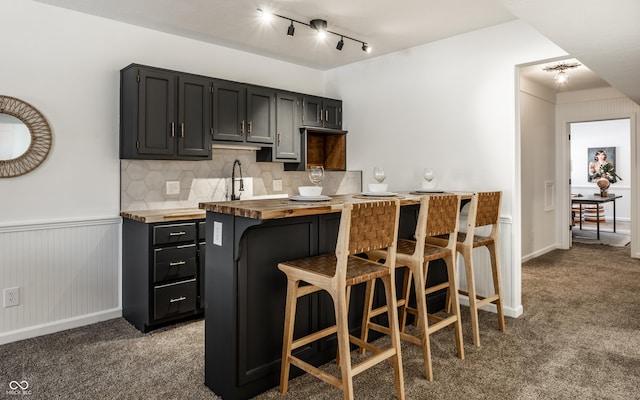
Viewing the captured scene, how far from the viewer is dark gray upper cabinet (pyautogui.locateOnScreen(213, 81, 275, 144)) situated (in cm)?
383

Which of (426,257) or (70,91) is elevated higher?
(70,91)

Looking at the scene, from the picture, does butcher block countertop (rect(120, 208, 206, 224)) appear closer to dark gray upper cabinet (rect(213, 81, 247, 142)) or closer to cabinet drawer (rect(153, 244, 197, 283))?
cabinet drawer (rect(153, 244, 197, 283))

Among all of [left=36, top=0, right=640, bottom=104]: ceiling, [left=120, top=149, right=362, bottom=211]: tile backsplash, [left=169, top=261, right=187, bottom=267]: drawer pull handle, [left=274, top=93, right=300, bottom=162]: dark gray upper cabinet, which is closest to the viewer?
[left=36, top=0, right=640, bottom=104]: ceiling

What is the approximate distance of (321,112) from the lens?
4789 millimetres

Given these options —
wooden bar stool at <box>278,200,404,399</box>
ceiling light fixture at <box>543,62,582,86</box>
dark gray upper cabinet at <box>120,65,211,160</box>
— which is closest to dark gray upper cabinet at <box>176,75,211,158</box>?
dark gray upper cabinet at <box>120,65,211,160</box>

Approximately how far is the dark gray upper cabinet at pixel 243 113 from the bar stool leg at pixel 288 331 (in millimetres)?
2105

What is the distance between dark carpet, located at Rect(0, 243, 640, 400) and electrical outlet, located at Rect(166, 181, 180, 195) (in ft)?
3.94

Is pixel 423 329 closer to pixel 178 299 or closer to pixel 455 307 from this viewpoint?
pixel 455 307

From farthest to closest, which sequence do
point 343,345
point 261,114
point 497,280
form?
point 261,114 < point 497,280 < point 343,345

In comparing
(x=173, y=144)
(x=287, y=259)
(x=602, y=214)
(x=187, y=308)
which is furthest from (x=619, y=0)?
(x=602, y=214)

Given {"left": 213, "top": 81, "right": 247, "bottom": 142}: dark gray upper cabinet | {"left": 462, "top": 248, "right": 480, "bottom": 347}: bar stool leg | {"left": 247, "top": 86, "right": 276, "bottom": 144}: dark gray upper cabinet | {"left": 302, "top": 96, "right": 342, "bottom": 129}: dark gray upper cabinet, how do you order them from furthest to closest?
{"left": 302, "top": 96, "right": 342, "bottom": 129}: dark gray upper cabinet
{"left": 247, "top": 86, "right": 276, "bottom": 144}: dark gray upper cabinet
{"left": 213, "top": 81, "right": 247, "bottom": 142}: dark gray upper cabinet
{"left": 462, "top": 248, "right": 480, "bottom": 347}: bar stool leg

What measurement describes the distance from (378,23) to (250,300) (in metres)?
2.63

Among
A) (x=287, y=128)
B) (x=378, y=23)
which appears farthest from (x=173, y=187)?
(x=378, y=23)

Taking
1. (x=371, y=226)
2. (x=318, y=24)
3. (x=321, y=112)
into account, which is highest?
(x=318, y=24)
